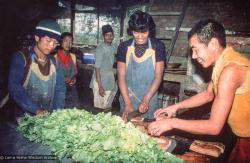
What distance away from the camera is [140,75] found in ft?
18.1

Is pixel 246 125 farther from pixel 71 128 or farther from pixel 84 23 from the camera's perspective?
pixel 84 23

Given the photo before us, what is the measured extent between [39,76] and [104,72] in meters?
4.09

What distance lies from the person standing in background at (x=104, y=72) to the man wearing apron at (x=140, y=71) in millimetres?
2637

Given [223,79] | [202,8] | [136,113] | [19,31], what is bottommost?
[136,113]

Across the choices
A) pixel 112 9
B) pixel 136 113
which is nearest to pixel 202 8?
pixel 112 9

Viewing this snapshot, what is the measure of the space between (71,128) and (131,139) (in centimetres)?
79

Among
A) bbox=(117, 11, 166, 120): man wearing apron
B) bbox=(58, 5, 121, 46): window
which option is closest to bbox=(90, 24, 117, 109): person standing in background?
bbox=(117, 11, 166, 120): man wearing apron

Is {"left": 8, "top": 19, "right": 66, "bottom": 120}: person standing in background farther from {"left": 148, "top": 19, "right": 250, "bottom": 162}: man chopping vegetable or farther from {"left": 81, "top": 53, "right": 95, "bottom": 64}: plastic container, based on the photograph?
{"left": 81, "top": 53, "right": 95, "bottom": 64}: plastic container

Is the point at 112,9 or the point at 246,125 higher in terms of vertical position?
the point at 112,9

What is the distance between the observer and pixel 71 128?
3.17 meters

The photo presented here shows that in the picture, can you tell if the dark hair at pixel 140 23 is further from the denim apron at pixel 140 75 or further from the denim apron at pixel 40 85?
the denim apron at pixel 40 85

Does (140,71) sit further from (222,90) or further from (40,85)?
(222,90)

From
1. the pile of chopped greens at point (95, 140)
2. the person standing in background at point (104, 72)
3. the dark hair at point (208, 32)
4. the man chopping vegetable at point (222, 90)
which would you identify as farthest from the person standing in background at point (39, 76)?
the person standing in background at point (104, 72)

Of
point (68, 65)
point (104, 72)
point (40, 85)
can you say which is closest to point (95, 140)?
point (40, 85)
